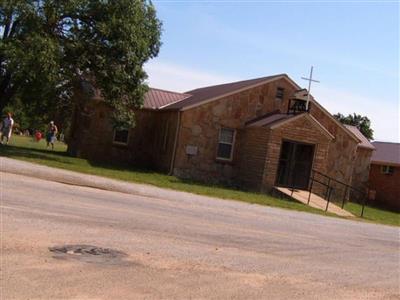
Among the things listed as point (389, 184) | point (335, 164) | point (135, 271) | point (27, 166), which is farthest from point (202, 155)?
point (135, 271)

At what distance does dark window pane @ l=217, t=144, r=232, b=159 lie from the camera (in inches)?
1088

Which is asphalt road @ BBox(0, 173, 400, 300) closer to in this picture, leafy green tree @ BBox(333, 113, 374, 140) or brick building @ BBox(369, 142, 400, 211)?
brick building @ BBox(369, 142, 400, 211)

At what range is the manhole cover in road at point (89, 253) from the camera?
776 cm

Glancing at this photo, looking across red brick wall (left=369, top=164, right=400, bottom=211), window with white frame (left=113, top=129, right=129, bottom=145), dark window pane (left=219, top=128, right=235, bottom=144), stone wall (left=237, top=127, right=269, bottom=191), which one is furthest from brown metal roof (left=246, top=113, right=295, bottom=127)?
red brick wall (left=369, top=164, right=400, bottom=211)

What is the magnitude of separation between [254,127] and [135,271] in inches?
782

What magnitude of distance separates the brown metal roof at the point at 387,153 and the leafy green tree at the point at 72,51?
63.3 feet

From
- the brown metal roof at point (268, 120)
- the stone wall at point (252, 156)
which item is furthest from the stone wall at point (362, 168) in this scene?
the stone wall at point (252, 156)

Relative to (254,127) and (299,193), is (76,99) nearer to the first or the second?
(254,127)

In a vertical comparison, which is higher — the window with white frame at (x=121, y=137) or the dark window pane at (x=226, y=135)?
the dark window pane at (x=226, y=135)

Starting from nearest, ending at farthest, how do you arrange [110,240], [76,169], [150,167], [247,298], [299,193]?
[247,298]
[110,240]
[76,169]
[299,193]
[150,167]

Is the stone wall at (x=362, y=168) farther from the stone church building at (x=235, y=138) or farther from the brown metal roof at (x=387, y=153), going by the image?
the stone church building at (x=235, y=138)

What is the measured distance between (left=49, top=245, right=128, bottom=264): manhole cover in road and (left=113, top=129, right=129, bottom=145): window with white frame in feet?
69.1

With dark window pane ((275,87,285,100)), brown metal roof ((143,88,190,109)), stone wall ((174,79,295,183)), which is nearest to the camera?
stone wall ((174,79,295,183))

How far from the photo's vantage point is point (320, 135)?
1061 inches
